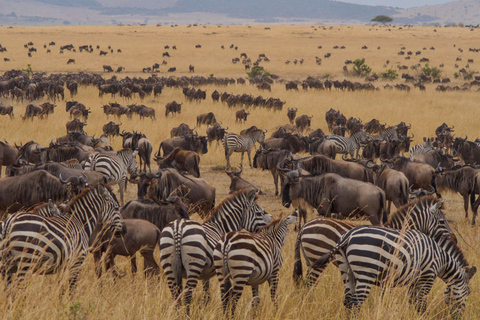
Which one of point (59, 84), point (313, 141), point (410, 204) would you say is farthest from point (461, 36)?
point (410, 204)

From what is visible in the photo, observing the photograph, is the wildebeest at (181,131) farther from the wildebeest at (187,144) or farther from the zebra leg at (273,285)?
the zebra leg at (273,285)

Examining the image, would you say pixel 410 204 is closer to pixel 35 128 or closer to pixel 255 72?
pixel 35 128

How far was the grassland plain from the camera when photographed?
4555mm

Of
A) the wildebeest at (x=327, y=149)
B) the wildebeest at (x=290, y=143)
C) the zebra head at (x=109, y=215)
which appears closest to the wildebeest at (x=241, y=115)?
the wildebeest at (x=290, y=143)

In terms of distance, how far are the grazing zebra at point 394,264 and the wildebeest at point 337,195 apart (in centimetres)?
370

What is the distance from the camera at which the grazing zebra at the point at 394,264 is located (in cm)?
431

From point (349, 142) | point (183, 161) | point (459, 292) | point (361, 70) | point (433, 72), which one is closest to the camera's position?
point (459, 292)

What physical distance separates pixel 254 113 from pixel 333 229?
19.4 metres

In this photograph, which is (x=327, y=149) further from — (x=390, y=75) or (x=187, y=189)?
(x=390, y=75)

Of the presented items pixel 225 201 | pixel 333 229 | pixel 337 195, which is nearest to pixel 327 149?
pixel 337 195

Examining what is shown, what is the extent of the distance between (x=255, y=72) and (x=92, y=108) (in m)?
18.7

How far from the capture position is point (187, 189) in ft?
30.7

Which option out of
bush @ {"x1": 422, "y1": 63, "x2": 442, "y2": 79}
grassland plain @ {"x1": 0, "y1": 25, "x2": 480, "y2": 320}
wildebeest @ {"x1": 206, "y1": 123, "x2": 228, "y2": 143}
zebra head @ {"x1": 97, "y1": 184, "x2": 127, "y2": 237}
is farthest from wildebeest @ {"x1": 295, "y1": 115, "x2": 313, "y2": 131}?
bush @ {"x1": 422, "y1": 63, "x2": 442, "y2": 79}

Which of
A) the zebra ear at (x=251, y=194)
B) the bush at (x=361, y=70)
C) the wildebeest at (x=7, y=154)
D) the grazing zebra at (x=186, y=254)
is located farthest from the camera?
the bush at (x=361, y=70)
